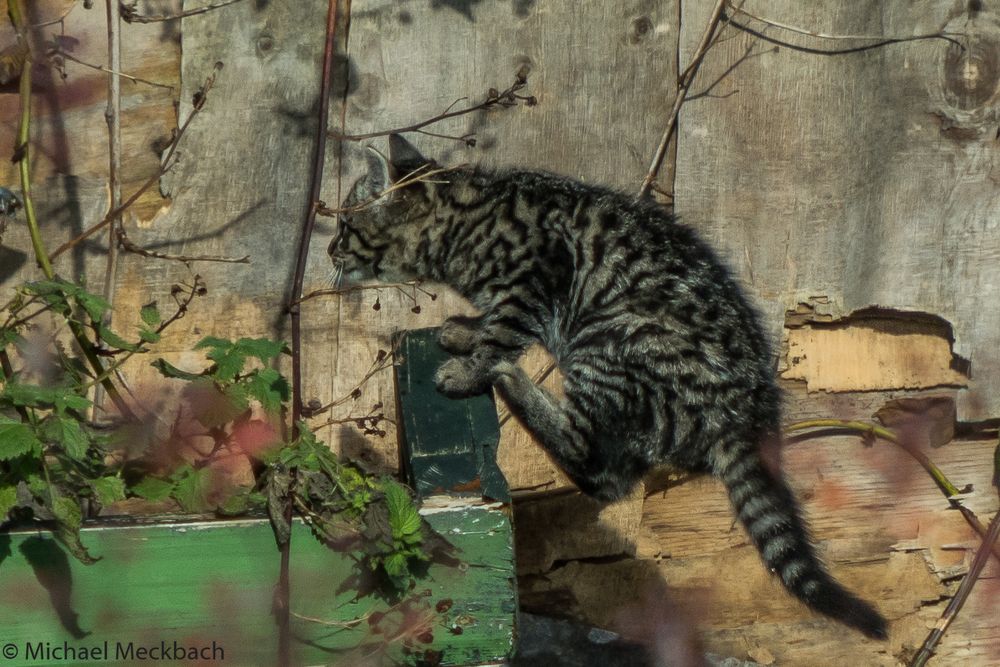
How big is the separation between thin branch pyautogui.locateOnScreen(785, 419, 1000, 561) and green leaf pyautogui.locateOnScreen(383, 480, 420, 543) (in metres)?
2.22

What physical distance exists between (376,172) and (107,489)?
6.31 ft

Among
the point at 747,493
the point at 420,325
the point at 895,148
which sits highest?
the point at 895,148

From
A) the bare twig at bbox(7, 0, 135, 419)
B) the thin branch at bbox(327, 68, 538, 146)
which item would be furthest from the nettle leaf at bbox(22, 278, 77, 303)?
the thin branch at bbox(327, 68, 538, 146)

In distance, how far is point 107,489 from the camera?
2.42 m

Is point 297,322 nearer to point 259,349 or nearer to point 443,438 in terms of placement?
point 259,349

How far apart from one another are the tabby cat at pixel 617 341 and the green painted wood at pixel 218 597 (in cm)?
120

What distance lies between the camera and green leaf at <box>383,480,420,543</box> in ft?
7.66

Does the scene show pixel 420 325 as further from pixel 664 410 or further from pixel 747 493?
pixel 747 493

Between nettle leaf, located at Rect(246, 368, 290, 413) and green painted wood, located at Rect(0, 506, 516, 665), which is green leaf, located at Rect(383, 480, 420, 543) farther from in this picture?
nettle leaf, located at Rect(246, 368, 290, 413)

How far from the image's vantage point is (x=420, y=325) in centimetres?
421

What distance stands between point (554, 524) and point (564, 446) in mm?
490

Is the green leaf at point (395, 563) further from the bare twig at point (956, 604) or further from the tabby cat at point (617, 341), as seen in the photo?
the bare twig at point (956, 604)

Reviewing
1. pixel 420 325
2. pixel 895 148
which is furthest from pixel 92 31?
pixel 895 148

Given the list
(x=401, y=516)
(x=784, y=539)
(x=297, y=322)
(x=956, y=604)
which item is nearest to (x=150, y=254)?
(x=297, y=322)
